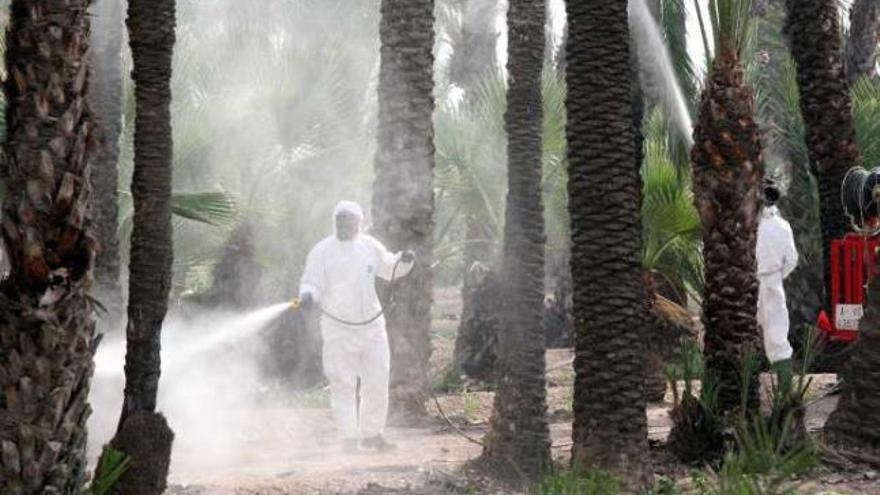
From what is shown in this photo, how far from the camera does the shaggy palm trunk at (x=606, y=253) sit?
8.41 m

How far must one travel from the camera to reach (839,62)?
40.7 feet

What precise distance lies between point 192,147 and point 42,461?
11928 millimetres

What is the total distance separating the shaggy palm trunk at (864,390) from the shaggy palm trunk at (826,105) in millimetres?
3096

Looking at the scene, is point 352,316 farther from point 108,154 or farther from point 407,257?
point 108,154

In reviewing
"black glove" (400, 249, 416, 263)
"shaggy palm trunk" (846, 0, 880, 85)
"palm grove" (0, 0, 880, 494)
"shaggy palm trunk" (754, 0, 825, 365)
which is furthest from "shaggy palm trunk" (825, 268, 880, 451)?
"shaggy palm trunk" (846, 0, 880, 85)

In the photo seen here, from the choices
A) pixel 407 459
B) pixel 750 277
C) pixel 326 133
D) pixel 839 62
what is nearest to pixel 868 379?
pixel 750 277

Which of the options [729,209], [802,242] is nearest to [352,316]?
[729,209]

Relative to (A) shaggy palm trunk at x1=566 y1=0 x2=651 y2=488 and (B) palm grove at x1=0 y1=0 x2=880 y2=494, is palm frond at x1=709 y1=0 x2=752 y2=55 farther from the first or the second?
(A) shaggy palm trunk at x1=566 y1=0 x2=651 y2=488

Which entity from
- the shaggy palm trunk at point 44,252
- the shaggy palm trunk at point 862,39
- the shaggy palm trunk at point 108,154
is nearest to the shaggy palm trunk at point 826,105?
the shaggy palm trunk at point 108,154

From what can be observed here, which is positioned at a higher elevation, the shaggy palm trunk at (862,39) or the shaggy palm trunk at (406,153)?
the shaggy palm trunk at (862,39)

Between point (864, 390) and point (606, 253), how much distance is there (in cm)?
198

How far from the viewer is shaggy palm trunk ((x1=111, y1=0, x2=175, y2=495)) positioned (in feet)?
25.8

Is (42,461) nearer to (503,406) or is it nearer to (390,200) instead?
(503,406)

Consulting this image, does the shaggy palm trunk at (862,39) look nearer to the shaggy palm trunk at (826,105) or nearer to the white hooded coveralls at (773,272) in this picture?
the shaggy palm trunk at (826,105)
